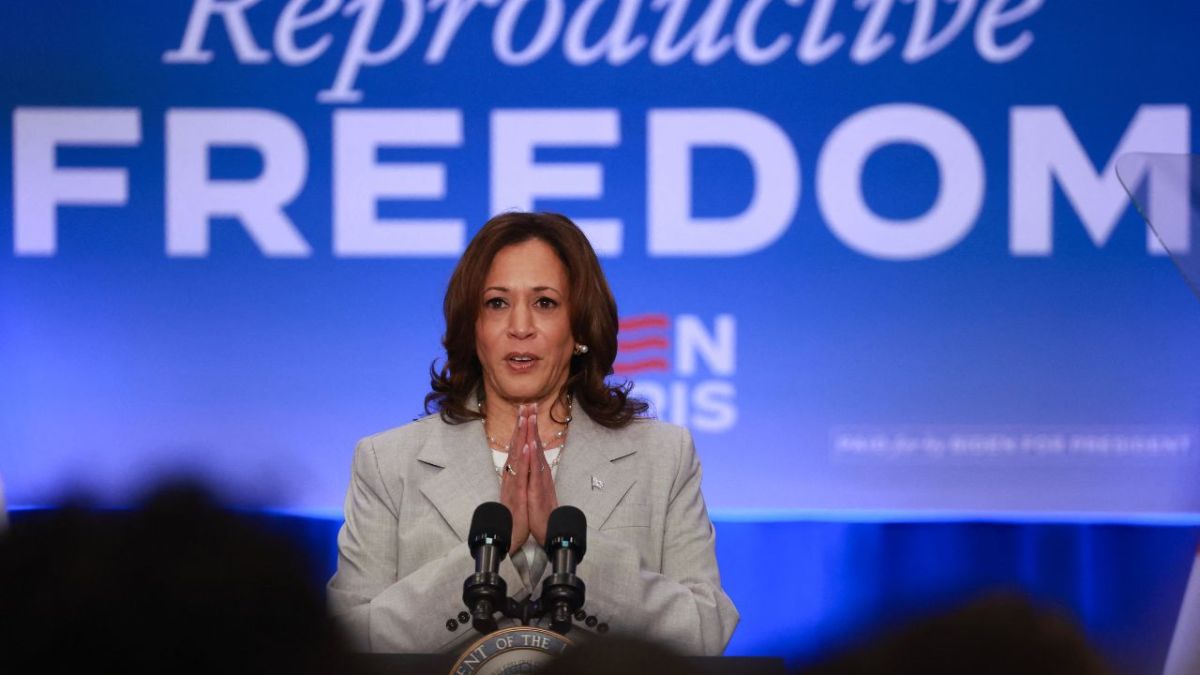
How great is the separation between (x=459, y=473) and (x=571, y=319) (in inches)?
16.5

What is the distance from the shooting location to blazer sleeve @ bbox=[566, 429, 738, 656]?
8.53 feet

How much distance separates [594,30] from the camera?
5027 mm

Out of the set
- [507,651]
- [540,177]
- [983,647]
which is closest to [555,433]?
[507,651]

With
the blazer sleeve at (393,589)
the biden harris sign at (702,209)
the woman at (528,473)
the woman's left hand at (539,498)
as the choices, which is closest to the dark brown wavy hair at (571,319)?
the woman at (528,473)

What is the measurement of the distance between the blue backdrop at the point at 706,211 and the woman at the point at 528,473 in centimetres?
197

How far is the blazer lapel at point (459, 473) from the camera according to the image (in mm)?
2781

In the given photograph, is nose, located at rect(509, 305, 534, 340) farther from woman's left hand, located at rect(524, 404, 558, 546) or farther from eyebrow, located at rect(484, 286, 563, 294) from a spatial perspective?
woman's left hand, located at rect(524, 404, 558, 546)

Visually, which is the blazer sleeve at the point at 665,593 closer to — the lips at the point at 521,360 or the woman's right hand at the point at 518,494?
the woman's right hand at the point at 518,494

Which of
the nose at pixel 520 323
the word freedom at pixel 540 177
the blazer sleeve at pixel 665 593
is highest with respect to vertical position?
the word freedom at pixel 540 177

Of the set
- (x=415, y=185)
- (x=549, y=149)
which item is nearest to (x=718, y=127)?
(x=549, y=149)

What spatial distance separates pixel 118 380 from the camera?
16.7 feet

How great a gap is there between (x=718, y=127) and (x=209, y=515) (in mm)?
4350

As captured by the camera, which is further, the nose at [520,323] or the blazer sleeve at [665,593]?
the nose at [520,323]

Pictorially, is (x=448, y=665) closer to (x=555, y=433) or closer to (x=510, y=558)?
(x=510, y=558)
